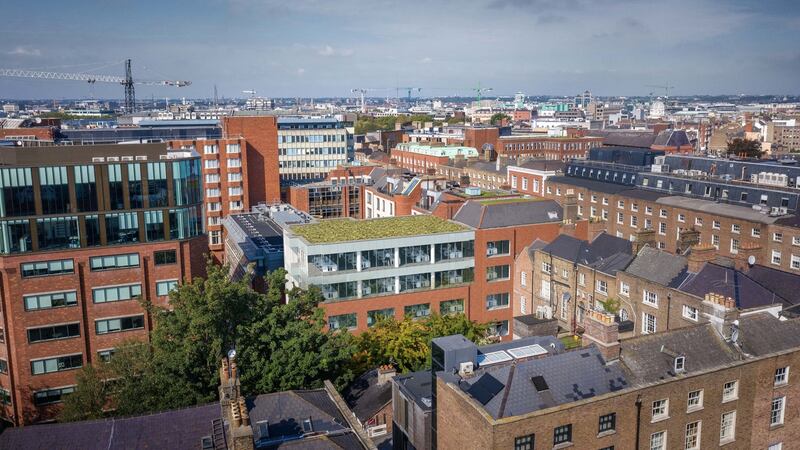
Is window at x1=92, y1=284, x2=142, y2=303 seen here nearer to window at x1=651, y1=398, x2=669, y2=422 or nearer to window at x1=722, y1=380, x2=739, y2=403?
window at x1=651, y1=398, x2=669, y2=422

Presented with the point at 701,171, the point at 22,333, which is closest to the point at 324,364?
the point at 22,333

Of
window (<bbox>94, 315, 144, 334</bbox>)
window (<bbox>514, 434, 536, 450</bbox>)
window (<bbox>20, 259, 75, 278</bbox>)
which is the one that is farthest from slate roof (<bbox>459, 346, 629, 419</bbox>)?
window (<bbox>20, 259, 75, 278</bbox>)

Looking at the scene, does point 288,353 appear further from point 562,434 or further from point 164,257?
point 164,257

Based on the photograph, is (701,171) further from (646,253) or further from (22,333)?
(22,333)

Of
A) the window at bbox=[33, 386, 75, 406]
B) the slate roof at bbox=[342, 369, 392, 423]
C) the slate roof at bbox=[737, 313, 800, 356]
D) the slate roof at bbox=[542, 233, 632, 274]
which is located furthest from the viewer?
the slate roof at bbox=[542, 233, 632, 274]

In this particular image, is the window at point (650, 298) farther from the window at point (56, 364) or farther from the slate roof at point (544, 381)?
the window at point (56, 364)

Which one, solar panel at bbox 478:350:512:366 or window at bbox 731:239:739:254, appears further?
window at bbox 731:239:739:254

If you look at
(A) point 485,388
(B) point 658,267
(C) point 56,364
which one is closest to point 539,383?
(A) point 485,388
